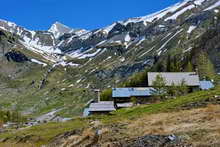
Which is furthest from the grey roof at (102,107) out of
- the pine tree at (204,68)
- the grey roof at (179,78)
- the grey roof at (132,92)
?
the pine tree at (204,68)

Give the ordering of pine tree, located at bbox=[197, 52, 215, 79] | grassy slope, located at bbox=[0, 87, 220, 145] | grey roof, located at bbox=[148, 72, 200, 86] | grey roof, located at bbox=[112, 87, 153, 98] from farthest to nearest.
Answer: pine tree, located at bbox=[197, 52, 215, 79]
grey roof, located at bbox=[148, 72, 200, 86]
grey roof, located at bbox=[112, 87, 153, 98]
grassy slope, located at bbox=[0, 87, 220, 145]

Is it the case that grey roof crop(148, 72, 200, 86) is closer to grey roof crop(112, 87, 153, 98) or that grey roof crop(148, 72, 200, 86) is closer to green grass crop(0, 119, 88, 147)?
grey roof crop(112, 87, 153, 98)

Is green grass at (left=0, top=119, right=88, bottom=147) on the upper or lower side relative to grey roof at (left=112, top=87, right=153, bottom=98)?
lower

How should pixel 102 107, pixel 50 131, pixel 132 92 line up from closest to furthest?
pixel 50 131 < pixel 102 107 < pixel 132 92

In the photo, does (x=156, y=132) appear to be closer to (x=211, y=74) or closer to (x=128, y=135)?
(x=128, y=135)

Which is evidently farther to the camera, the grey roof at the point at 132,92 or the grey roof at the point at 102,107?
the grey roof at the point at 132,92

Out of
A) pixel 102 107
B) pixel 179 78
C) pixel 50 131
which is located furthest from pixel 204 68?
pixel 50 131

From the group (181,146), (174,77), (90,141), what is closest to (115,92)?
(174,77)

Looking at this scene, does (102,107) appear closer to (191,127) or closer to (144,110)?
(144,110)

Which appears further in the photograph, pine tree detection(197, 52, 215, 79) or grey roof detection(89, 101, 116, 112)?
pine tree detection(197, 52, 215, 79)

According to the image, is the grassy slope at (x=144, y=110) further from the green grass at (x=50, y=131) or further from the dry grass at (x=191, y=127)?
the dry grass at (x=191, y=127)

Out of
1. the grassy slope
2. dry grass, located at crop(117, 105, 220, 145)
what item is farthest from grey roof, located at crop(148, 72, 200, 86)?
dry grass, located at crop(117, 105, 220, 145)

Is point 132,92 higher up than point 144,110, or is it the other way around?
point 132,92

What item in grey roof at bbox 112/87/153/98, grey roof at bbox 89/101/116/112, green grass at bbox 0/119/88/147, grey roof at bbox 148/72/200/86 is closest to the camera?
green grass at bbox 0/119/88/147
